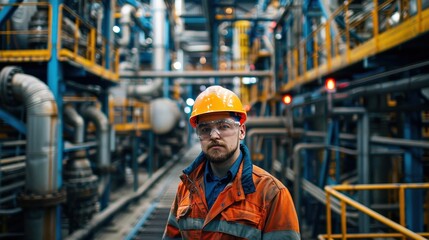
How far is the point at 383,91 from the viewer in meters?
3.97

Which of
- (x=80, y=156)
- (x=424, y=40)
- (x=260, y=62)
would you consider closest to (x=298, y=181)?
(x=424, y=40)

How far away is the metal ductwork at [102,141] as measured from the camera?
705 centimetres

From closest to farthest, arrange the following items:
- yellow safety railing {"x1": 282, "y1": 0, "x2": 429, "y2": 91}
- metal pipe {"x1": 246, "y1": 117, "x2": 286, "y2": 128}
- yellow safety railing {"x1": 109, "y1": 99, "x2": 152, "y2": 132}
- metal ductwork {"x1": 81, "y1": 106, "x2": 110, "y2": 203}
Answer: yellow safety railing {"x1": 282, "y1": 0, "x2": 429, "y2": 91} → metal ductwork {"x1": 81, "y1": 106, "x2": 110, "y2": 203} → metal pipe {"x1": 246, "y1": 117, "x2": 286, "y2": 128} → yellow safety railing {"x1": 109, "y1": 99, "x2": 152, "y2": 132}

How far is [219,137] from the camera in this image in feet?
6.11

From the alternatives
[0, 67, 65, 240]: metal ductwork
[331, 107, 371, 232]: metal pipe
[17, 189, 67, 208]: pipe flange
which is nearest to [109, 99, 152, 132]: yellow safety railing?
[0, 67, 65, 240]: metal ductwork

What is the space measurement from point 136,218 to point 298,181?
4.58 metres

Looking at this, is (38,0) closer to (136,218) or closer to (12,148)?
(12,148)

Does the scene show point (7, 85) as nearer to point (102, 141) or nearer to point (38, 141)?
point (38, 141)

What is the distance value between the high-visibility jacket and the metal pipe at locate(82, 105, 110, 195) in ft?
18.8

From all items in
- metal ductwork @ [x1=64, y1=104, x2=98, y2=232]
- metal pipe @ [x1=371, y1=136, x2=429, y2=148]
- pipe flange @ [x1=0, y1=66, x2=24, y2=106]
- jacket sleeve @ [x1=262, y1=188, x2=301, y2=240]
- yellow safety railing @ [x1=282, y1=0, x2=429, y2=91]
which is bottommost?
metal ductwork @ [x1=64, y1=104, x2=98, y2=232]

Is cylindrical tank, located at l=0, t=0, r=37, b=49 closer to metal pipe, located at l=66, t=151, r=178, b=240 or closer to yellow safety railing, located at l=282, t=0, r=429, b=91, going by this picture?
metal pipe, located at l=66, t=151, r=178, b=240

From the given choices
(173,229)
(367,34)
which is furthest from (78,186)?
(367,34)

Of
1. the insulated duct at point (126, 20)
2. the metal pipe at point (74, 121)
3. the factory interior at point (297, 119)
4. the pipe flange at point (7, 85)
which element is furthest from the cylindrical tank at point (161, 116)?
the pipe flange at point (7, 85)

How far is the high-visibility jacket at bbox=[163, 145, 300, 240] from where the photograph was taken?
1.67m
